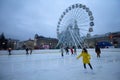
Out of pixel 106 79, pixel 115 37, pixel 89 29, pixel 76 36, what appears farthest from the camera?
pixel 115 37

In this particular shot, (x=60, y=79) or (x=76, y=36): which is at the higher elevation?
(x=76, y=36)

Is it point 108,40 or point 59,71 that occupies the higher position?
point 108,40

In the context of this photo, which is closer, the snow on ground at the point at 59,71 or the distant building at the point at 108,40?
the snow on ground at the point at 59,71

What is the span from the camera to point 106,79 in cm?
595

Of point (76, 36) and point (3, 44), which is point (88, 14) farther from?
point (3, 44)

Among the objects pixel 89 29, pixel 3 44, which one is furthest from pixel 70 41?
pixel 3 44

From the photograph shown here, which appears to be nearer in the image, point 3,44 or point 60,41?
point 60,41

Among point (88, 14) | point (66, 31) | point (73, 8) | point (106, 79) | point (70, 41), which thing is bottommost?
point (106, 79)

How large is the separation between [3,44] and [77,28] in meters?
30.5

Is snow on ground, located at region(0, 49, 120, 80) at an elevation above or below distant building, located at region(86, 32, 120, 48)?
below

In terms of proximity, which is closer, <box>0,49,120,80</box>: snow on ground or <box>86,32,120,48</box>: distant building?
<box>0,49,120,80</box>: snow on ground

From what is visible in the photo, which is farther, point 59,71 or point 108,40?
point 108,40

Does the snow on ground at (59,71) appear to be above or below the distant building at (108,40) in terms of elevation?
below

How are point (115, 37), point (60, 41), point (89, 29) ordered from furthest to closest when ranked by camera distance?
point (115, 37), point (60, 41), point (89, 29)
